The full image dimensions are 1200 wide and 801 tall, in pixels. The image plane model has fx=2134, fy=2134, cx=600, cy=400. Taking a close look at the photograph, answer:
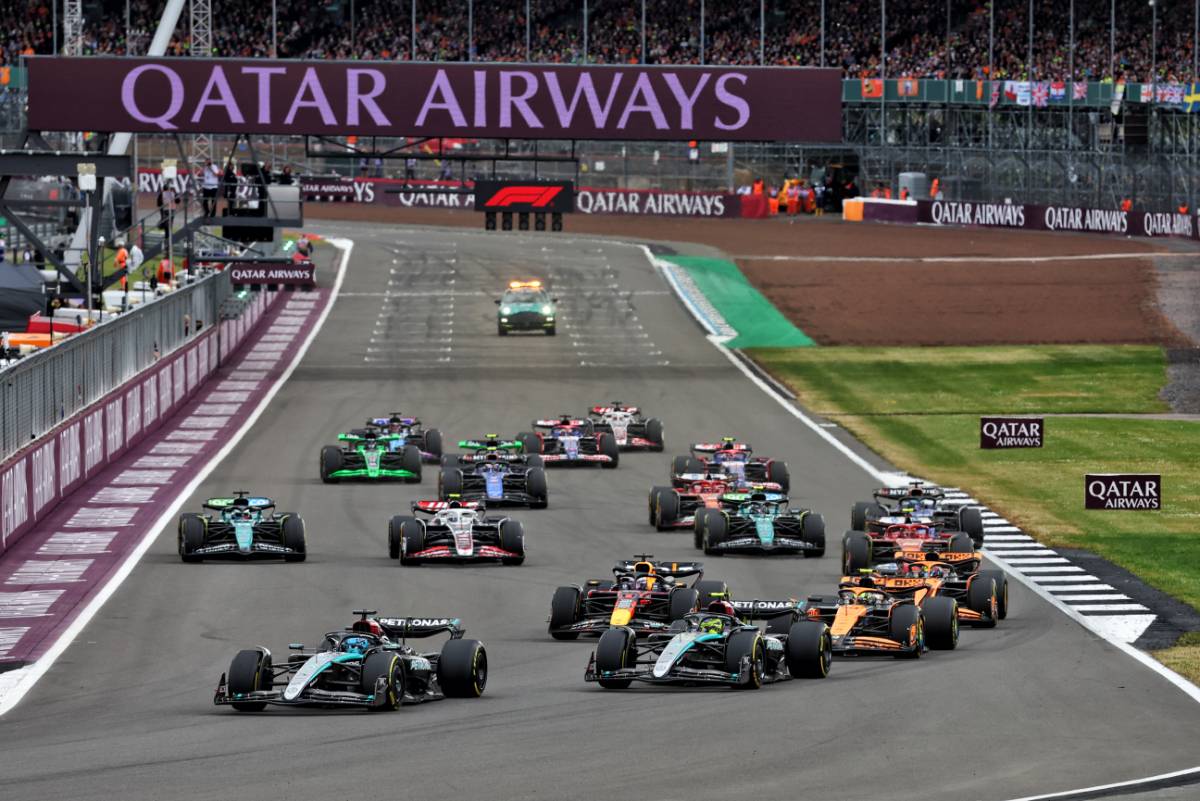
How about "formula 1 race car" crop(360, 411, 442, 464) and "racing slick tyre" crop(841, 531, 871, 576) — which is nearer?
"racing slick tyre" crop(841, 531, 871, 576)

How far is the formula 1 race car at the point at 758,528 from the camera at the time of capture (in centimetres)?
3159

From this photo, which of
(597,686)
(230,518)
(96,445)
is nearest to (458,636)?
(597,686)

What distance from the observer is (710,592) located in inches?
952

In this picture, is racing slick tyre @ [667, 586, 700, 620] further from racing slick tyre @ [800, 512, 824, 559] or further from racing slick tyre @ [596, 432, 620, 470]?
racing slick tyre @ [596, 432, 620, 470]

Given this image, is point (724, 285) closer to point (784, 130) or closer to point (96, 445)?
point (784, 130)

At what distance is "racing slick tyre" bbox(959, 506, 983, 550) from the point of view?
3167 centimetres

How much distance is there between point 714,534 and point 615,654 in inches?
406

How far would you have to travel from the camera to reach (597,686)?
71.2 feet

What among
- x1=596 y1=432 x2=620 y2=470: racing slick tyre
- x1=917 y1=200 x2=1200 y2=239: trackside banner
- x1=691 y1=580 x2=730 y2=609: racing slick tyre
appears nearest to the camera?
x1=691 y1=580 x2=730 y2=609: racing slick tyre

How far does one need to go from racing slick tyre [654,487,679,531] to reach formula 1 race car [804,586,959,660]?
986cm

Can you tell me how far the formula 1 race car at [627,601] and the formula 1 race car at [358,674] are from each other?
136 inches

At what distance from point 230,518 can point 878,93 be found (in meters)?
87.9

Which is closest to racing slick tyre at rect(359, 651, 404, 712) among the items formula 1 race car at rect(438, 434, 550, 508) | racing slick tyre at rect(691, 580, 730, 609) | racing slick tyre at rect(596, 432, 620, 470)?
racing slick tyre at rect(691, 580, 730, 609)

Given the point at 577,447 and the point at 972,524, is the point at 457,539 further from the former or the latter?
the point at 577,447
